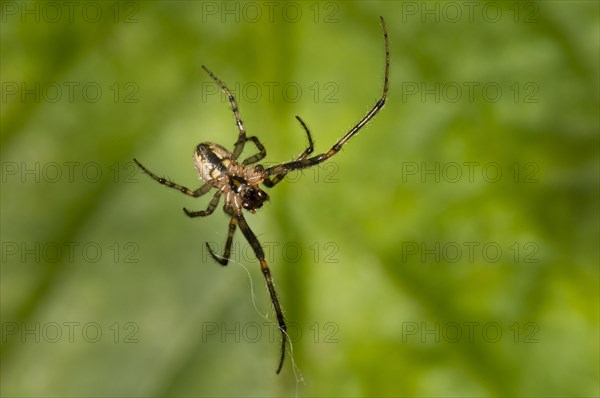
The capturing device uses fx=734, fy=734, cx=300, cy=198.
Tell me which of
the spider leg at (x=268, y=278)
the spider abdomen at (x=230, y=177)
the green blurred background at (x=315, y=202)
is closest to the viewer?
the green blurred background at (x=315, y=202)

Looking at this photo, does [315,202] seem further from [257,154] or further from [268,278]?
[257,154]

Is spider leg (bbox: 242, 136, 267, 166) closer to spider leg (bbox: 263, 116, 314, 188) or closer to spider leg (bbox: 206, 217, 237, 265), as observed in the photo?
spider leg (bbox: 263, 116, 314, 188)

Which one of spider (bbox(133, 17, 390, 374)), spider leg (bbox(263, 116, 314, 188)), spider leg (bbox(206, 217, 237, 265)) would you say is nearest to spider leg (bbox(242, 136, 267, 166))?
spider (bbox(133, 17, 390, 374))

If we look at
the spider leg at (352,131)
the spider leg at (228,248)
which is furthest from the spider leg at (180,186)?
the spider leg at (352,131)

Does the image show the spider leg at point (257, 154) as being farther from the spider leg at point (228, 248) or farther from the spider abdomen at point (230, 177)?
the spider leg at point (228, 248)

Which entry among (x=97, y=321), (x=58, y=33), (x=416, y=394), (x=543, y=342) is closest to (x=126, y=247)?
(x=97, y=321)

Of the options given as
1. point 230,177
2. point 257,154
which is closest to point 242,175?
point 230,177
